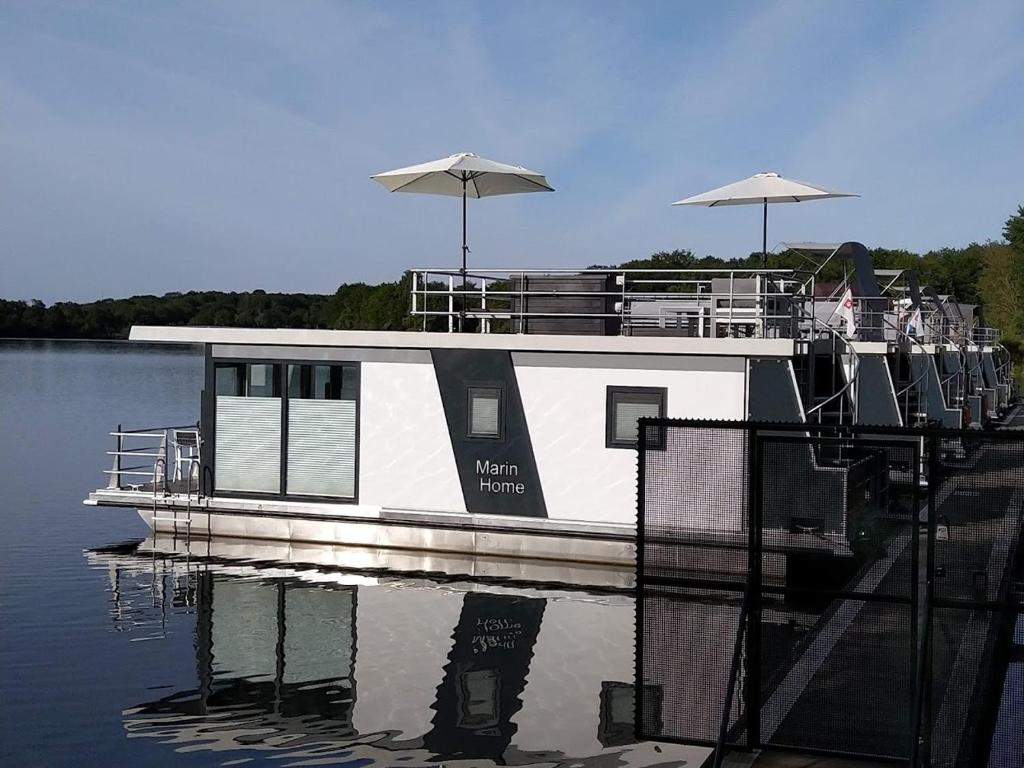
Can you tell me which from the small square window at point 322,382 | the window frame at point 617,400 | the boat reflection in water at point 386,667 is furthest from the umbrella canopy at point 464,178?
the boat reflection in water at point 386,667

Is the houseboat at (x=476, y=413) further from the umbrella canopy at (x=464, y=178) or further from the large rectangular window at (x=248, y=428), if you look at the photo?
the umbrella canopy at (x=464, y=178)

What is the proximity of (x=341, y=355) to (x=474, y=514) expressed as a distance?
3021 millimetres

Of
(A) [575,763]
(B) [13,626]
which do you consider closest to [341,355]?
(B) [13,626]

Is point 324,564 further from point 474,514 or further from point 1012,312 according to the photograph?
point 1012,312

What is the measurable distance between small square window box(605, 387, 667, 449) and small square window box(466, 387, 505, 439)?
1529 mm

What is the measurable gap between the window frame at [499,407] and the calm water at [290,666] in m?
2.17

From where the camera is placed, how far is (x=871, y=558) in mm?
7777

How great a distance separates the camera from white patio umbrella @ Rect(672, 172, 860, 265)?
66.9 feet

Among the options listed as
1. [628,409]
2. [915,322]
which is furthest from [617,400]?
[915,322]

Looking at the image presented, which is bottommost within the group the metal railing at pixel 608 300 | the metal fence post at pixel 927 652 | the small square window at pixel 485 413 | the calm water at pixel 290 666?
the calm water at pixel 290 666

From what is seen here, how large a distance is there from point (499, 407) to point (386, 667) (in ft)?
17.9

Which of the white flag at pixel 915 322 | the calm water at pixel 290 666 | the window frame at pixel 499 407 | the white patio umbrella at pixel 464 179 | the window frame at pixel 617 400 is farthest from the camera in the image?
the white flag at pixel 915 322

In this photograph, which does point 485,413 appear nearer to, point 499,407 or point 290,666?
point 499,407

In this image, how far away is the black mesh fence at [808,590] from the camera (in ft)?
24.2
